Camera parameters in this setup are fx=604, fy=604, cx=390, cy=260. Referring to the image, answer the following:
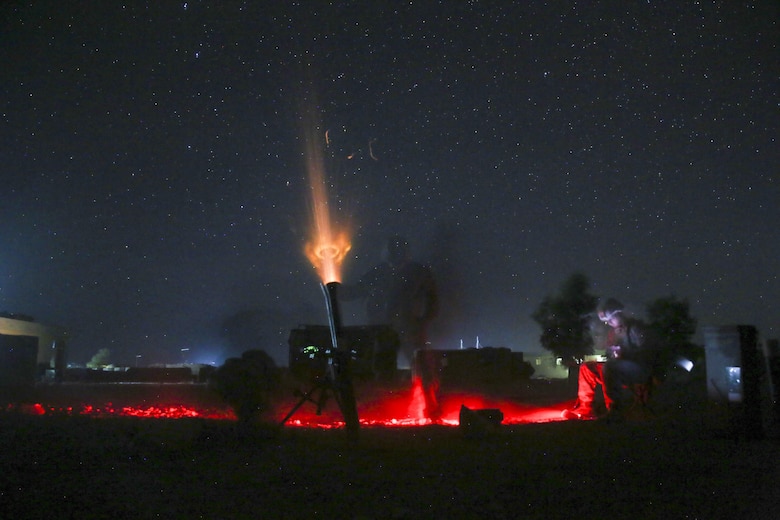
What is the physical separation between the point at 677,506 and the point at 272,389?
10.6m

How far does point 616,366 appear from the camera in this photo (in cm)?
1978

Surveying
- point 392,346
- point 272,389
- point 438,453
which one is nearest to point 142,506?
point 438,453

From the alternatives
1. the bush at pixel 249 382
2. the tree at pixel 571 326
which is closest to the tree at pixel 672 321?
the tree at pixel 571 326

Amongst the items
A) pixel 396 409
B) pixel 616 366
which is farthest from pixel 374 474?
pixel 396 409

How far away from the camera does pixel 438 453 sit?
36.9ft

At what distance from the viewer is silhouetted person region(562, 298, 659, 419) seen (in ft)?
64.5

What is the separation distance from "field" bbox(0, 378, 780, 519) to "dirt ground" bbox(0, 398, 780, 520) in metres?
0.03

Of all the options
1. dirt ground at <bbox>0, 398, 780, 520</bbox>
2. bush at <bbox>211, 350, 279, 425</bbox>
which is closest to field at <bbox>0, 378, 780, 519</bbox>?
dirt ground at <bbox>0, 398, 780, 520</bbox>

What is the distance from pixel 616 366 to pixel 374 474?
42.8 feet

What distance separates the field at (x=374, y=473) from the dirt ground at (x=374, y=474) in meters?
0.03

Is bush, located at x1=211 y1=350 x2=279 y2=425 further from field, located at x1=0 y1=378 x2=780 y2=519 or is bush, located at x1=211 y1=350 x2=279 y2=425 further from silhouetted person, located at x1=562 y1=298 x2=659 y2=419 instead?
silhouetted person, located at x1=562 y1=298 x2=659 y2=419

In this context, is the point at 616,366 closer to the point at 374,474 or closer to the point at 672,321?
the point at 374,474

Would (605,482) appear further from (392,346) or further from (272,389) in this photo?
(392,346)

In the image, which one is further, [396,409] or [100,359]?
[100,359]
